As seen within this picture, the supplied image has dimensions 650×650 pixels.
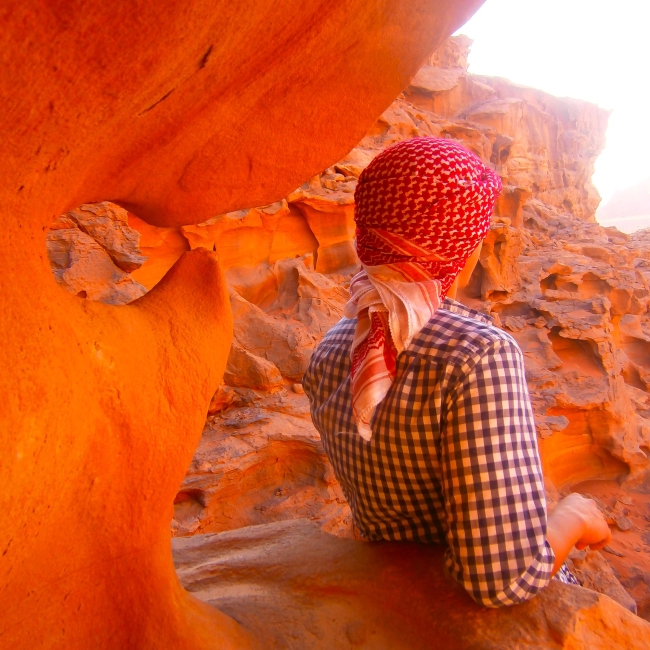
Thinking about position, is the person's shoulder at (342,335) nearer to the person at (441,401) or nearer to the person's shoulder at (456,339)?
the person at (441,401)

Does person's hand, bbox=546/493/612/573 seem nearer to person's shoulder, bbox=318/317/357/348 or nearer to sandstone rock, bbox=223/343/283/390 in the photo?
person's shoulder, bbox=318/317/357/348

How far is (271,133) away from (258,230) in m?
4.48

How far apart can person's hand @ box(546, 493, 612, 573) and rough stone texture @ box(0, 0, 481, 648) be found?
2.37ft

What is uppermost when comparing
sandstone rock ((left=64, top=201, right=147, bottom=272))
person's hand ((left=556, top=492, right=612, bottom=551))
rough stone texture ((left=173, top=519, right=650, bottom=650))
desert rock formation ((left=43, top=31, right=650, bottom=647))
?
sandstone rock ((left=64, top=201, right=147, bottom=272))

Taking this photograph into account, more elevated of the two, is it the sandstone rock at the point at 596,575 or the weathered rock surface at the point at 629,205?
the sandstone rock at the point at 596,575

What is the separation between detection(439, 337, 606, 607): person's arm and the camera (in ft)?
2.89

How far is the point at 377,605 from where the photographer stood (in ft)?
3.88

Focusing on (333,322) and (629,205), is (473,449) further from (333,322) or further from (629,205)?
(629,205)

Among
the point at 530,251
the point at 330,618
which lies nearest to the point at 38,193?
the point at 330,618

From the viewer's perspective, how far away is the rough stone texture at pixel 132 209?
743 millimetres

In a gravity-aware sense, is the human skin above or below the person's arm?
below

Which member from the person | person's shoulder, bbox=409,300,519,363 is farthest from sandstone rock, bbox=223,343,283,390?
person's shoulder, bbox=409,300,519,363

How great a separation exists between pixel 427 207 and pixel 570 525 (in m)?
0.75

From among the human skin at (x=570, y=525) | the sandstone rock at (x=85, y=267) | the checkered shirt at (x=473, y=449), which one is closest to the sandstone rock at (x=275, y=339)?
the sandstone rock at (x=85, y=267)
